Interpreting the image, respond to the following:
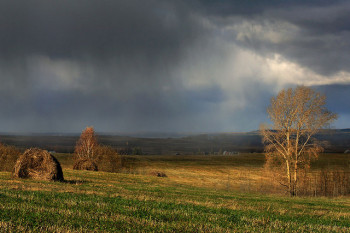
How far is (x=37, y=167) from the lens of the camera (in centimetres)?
2531

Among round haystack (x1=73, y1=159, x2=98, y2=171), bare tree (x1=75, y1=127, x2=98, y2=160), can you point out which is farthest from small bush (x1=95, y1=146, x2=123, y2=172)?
round haystack (x1=73, y1=159, x2=98, y2=171)

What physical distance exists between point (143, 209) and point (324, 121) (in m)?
37.0

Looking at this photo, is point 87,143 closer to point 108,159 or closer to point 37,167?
point 108,159

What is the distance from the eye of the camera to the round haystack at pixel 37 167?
24828mm

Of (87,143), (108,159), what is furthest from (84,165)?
(87,143)

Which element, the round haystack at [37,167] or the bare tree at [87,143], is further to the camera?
the bare tree at [87,143]

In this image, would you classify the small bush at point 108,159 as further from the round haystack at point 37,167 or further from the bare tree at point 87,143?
the round haystack at point 37,167

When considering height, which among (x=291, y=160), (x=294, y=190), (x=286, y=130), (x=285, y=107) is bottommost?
(x=294, y=190)

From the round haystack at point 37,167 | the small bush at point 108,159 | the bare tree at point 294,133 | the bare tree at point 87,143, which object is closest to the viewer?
the round haystack at point 37,167

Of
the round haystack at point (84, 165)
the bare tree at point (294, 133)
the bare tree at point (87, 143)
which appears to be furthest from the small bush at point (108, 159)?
the bare tree at point (294, 133)

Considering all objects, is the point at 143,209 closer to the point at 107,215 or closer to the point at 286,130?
the point at 107,215

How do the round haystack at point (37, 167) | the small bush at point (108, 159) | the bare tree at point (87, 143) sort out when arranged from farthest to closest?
the bare tree at point (87, 143)
the small bush at point (108, 159)
the round haystack at point (37, 167)

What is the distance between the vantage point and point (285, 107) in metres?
42.3

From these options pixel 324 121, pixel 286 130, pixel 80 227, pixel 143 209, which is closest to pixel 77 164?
pixel 286 130
